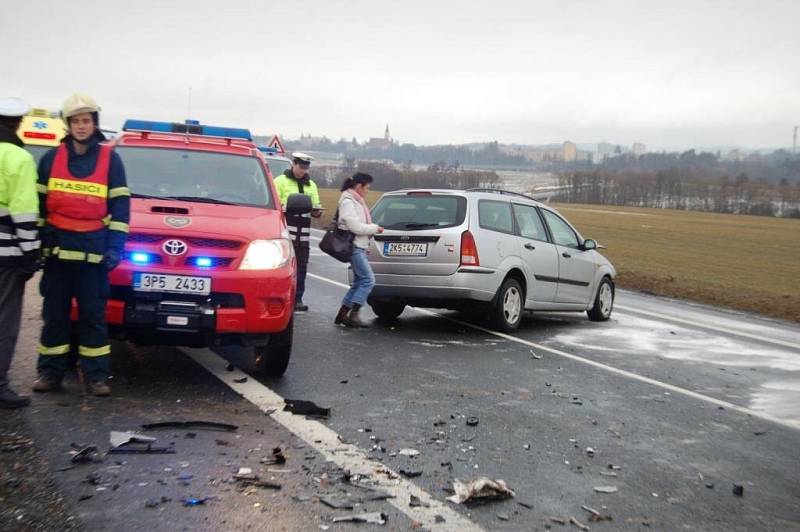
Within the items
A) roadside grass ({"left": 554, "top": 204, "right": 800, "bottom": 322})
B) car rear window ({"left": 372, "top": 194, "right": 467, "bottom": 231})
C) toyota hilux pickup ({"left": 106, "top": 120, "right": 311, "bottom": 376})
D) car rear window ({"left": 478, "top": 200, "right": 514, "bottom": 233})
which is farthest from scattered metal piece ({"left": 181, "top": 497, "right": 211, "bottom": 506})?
roadside grass ({"left": 554, "top": 204, "right": 800, "bottom": 322})

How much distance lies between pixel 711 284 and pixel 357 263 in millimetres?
14588

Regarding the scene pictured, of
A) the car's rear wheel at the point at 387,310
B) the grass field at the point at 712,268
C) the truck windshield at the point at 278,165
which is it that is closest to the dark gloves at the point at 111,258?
the car's rear wheel at the point at 387,310

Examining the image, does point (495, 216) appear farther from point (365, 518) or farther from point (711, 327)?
point (365, 518)

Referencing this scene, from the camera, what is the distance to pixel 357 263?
10203mm

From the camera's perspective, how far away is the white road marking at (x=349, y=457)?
4.12 meters

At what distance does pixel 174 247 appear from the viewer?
6445 mm

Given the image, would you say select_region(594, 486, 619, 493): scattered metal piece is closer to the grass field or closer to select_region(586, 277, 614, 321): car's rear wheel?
select_region(586, 277, 614, 321): car's rear wheel

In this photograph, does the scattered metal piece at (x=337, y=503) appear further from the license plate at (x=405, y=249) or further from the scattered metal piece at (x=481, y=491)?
the license plate at (x=405, y=249)

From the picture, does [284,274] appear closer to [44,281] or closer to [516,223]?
[44,281]

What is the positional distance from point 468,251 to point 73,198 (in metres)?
5.29

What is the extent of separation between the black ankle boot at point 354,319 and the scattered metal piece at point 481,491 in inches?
223

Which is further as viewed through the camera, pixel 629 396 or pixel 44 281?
pixel 629 396

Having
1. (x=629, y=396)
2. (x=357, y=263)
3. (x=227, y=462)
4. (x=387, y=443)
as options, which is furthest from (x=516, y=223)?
(x=227, y=462)

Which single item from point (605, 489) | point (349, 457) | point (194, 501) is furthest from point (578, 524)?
point (194, 501)
